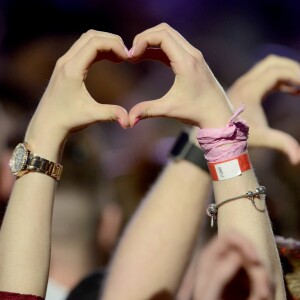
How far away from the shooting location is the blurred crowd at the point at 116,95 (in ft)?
6.69

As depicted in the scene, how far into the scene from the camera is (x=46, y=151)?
4.00 feet

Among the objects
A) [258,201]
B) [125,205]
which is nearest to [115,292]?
[258,201]

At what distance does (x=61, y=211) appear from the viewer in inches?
79.5

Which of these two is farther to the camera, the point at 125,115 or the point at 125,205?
the point at 125,205

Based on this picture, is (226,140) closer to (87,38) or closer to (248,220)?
(248,220)

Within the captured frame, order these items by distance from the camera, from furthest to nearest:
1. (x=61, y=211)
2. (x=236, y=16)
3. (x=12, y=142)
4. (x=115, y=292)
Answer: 1. (x=236, y=16)
2. (x=12, y=142)
3. (x=61, y=211)
4. (x=115, y=292)

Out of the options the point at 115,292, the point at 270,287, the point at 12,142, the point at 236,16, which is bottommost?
the point at 115,292

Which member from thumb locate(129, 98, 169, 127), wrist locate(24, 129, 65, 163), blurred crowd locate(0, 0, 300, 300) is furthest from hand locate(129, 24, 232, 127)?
blurred crowd locate(0, 0, 300, 300)

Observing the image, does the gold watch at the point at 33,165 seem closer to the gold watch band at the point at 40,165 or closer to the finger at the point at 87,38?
the gold watch band at the point at 40,165

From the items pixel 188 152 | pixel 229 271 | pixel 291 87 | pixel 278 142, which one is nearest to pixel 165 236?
pixel 188 152

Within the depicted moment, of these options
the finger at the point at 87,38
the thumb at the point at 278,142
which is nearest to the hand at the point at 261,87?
the thumb at the point at 278,142

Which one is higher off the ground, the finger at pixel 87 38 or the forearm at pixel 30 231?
the finger at pixel 87 38

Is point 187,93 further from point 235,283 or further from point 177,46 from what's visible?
point 235,283

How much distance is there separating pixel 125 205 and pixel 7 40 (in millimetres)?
1495
